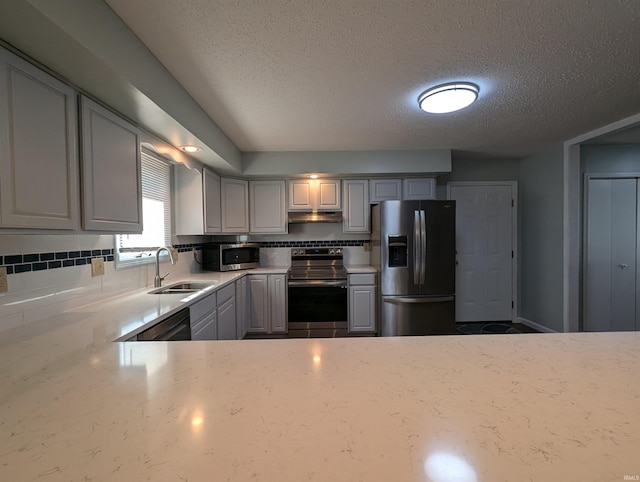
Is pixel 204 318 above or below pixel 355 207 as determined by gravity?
below

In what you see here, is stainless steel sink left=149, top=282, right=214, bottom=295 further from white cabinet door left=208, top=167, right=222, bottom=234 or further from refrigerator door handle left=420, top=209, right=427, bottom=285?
refrigerator door handle left=420, top=209, right=427, bottom=285

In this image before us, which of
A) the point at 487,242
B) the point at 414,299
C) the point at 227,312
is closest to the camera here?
the point at 227,312

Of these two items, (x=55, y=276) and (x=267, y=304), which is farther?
(x=267, y=304)

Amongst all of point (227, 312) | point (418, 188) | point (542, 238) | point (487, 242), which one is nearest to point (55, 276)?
point (227, 312)

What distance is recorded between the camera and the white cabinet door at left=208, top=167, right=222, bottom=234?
2.92 metres

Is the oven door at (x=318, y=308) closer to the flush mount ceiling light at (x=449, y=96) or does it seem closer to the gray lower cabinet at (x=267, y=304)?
the gray lower cabinet at (x=267, y=304)

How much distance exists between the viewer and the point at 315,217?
353cm

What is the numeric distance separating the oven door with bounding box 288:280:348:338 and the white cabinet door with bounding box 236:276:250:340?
1.66ft

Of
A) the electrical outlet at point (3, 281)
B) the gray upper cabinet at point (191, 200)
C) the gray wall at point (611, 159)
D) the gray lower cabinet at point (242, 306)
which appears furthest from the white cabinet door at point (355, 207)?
the electrical outlet at point (3, 281)

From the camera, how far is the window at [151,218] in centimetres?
212

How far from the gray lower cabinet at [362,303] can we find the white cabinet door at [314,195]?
97 cm

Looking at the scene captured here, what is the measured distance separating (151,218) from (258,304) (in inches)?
57.7

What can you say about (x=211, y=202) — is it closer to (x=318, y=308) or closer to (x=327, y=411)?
(x=318, y=308)

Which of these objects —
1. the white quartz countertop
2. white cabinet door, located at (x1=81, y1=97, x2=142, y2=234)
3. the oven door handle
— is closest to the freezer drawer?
the oven door handle
